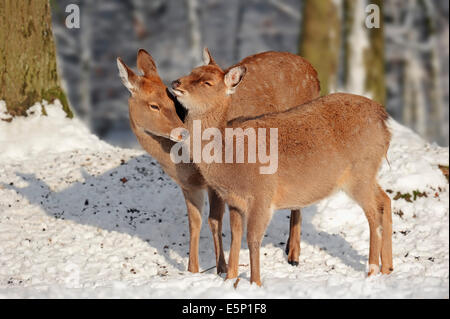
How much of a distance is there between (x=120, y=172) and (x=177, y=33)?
21047 millimetres

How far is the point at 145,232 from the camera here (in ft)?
25.9

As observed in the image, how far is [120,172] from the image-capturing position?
9.02m

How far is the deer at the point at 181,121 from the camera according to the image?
6.66m

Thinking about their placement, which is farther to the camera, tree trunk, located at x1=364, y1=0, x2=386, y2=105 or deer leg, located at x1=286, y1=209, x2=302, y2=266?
tree trunk, located at x1=364, y1=0, x2=386, y2=105

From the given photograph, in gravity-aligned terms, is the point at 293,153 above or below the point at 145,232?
above

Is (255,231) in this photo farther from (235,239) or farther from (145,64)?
(145,64)

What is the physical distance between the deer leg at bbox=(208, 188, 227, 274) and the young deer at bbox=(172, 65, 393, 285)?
51 cm

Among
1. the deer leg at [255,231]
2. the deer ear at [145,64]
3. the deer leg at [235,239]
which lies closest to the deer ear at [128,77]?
the deer ear at [145,64]

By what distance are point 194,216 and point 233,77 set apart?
153 centimetres

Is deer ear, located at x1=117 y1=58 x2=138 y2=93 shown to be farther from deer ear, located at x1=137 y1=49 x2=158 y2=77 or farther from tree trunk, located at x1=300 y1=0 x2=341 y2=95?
tree trunk, located at x1=300 y1=0 x2=341 y2=95

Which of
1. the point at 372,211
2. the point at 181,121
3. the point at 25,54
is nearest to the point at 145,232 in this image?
the point at 181,121

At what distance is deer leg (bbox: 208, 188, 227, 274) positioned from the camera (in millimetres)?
6902

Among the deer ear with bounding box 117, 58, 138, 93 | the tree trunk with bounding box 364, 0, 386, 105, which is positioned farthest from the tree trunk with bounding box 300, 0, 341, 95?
the deer ear with bounding box 117, 58, 138, 93

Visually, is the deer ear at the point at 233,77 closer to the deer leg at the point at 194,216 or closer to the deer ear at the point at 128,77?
the deer ear at the point at 128,77
